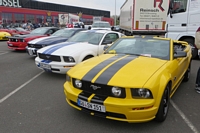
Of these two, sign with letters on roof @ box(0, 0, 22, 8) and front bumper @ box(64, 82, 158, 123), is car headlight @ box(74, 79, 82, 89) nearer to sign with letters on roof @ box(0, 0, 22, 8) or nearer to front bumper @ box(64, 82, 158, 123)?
front bumper @ box(64, 82, 158, 123)

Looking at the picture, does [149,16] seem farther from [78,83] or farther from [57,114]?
[57,114]

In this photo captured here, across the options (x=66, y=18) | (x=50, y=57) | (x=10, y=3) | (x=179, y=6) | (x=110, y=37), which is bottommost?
(x=50, y=57)

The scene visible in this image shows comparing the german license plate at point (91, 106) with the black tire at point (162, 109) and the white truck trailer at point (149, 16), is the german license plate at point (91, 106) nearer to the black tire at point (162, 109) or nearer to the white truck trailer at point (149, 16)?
the black tire at point (162, 109)

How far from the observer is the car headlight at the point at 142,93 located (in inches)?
101

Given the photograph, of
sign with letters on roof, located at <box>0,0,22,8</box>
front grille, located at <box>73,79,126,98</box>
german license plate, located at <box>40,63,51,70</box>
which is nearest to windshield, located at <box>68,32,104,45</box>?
german license plate, located at <box>40,63,51,70</box>

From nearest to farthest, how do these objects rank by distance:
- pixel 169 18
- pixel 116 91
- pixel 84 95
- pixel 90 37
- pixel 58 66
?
pixel 116 91, pixel 84 95, pixel 58 66, pixel 90 37, pixel 169 18

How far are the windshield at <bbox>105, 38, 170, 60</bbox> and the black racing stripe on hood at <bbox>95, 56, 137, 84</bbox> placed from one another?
0.46 metres

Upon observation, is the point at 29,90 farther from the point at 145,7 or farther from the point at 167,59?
the point at 145,7

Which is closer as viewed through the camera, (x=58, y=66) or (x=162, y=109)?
(x=162, y=109)

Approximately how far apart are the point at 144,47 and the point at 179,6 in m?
5.06

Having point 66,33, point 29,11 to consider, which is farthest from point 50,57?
point 29,11

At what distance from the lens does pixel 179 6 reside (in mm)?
7789

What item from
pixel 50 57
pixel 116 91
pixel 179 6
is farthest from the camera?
pixel 179 6

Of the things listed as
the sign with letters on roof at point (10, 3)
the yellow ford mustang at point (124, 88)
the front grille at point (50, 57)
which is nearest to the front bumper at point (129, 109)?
the yellow ford mustang at point (124, 88)
